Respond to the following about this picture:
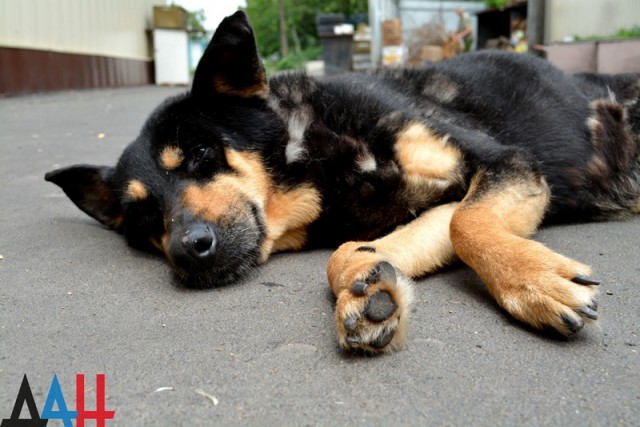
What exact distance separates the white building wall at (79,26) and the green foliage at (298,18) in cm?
2010

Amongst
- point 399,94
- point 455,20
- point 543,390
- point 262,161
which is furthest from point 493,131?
point 455,20

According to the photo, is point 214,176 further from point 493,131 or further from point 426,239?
point 493,131

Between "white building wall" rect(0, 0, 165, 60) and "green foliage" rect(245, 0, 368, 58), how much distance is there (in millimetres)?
20103

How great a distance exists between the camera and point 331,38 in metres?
21.7

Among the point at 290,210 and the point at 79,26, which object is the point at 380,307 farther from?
the point at 79,26

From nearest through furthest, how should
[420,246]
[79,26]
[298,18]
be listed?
[420,246] < [79,26] < [298,18]

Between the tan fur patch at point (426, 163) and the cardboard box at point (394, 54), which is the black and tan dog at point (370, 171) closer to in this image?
the tan fur patch at point (426, 163)

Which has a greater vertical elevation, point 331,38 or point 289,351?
point 331,38

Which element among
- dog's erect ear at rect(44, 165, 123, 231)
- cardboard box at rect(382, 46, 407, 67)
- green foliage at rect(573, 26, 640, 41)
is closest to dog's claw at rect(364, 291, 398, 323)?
dog's erect ear at rect(44, 165, 123, 231)

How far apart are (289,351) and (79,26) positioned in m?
16.6

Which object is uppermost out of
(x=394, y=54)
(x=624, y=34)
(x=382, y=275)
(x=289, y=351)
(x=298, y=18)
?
(x=298, y=18)

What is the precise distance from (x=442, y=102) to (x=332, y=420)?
2.78 metres

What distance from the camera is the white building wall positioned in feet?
42.8

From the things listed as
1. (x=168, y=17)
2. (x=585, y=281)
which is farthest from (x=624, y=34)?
(x=168, y=17)
